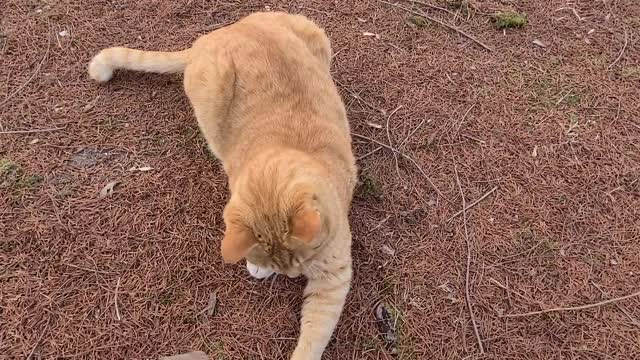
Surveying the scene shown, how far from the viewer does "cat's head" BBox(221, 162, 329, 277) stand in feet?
8.14

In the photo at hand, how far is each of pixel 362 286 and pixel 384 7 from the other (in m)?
2.78

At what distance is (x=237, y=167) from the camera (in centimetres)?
340

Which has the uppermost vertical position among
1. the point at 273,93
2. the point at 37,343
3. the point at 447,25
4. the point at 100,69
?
the point at 273,93

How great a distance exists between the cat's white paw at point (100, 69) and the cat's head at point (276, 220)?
6.77 ft

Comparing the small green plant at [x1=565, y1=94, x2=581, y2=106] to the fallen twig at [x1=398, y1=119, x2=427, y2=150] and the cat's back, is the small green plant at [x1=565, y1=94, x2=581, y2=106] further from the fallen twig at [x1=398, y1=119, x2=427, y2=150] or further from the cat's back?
the cat's back

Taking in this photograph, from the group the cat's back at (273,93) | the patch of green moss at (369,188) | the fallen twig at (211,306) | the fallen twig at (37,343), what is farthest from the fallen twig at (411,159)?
the fallen twig at (37,343)

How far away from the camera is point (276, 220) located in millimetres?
2564

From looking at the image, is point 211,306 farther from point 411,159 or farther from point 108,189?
point 411,159

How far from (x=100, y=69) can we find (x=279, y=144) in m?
1.87

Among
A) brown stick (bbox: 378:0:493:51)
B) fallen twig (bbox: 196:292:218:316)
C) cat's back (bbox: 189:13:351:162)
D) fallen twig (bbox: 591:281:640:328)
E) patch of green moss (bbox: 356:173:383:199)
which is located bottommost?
fallen twig (bbox: 196:292:218:316)

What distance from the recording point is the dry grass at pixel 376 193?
11.3 ft

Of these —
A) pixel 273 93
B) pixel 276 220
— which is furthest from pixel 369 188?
pixel 276 220

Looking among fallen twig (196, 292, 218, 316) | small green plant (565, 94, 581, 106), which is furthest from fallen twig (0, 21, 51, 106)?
small green plant (565, 94, 581, 106)

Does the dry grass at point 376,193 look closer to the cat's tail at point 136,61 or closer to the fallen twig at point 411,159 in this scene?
the fallen twig at point 411,159
